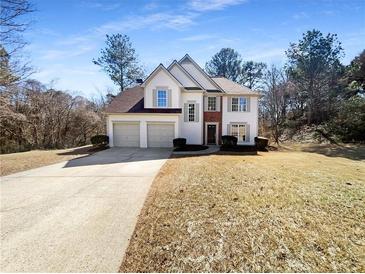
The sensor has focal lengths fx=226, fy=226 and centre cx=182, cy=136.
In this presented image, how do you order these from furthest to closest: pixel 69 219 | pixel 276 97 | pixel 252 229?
pixel 276 97 < pixel 69 219 < pixel 252 229

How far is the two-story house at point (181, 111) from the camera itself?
19.6m

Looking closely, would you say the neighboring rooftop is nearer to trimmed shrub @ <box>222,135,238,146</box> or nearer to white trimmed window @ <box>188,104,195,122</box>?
white trimmed window @ <box>188,104,195,122</box>

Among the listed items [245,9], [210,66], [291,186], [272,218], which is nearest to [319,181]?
[291,186]

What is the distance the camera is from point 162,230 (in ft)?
15.4

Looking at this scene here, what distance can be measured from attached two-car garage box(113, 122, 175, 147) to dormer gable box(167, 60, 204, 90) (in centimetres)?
452

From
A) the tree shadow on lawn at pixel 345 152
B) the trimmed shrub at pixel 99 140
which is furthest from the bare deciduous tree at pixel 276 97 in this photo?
the trimmed shrub at pixel 99 140

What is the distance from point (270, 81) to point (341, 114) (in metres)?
9.52

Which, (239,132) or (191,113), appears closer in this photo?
(191,113)

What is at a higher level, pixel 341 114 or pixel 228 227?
pixel 341 114

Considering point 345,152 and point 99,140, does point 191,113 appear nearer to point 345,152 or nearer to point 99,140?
point 99,140

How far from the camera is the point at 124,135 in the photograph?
19812mm

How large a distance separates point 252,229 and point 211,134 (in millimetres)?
18149

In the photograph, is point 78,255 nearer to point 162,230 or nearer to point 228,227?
point 162,230

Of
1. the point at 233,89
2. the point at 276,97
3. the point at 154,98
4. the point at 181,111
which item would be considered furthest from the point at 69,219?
the point at 276,97
